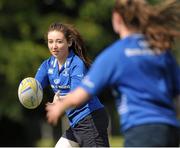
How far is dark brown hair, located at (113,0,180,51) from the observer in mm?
4664

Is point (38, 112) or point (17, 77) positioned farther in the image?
point (38, 112)

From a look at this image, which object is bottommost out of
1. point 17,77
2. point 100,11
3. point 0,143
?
point 0,143

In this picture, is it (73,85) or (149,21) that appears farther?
(73,85)

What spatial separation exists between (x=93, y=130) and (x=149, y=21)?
2.32 metres

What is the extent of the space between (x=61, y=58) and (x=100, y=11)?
17.7 metres

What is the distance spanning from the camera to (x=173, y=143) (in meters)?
4.70

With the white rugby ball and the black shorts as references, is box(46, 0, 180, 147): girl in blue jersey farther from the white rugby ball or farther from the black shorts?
the white rugby ball

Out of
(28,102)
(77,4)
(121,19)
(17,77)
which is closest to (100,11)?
(77,4)

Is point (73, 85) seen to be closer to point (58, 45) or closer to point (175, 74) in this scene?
point (58, 45)

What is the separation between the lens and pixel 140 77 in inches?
181

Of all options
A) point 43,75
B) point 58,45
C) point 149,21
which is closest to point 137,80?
point 149,21

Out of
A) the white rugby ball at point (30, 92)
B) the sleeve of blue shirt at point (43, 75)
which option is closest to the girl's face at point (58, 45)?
the sleeve of blue shirt at point (43, 75)

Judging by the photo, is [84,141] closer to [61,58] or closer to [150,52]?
[61,58]

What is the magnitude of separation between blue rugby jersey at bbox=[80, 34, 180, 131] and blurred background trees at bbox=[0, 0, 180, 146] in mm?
18107
